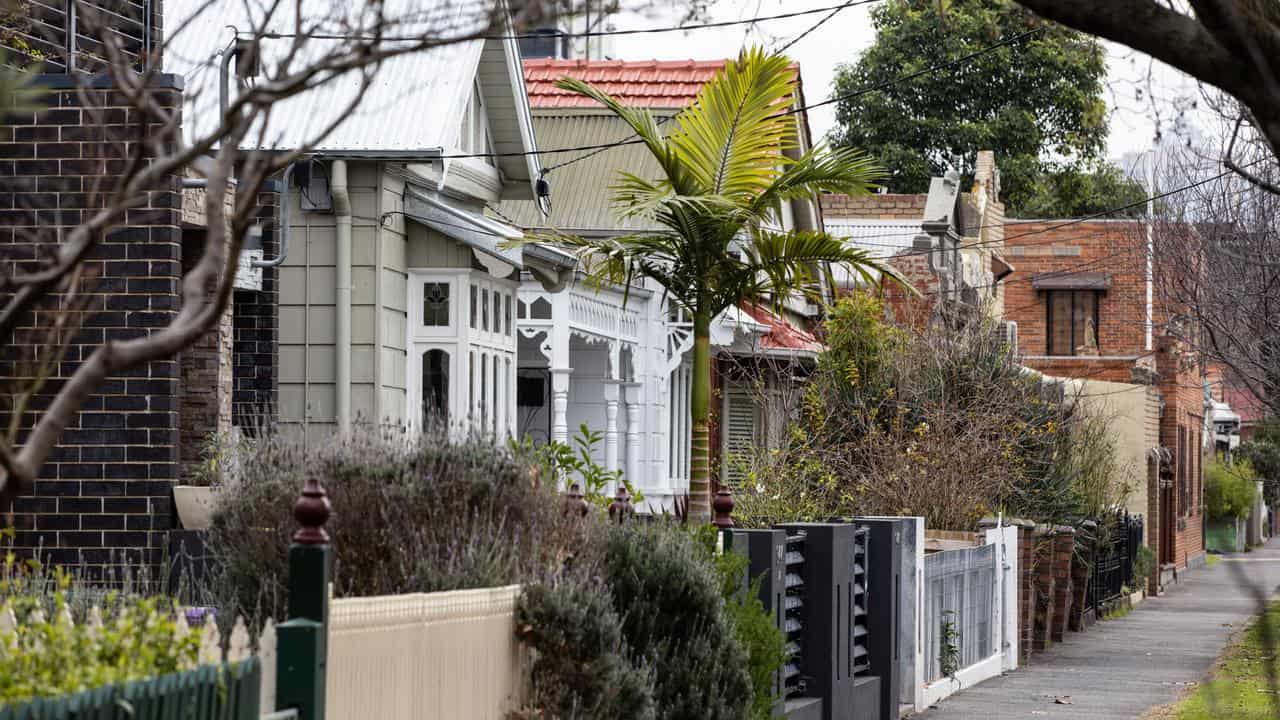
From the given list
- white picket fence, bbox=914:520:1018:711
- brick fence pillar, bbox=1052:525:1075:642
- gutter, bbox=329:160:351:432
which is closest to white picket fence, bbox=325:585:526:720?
white picket fence, bbox=914:520:1018:711

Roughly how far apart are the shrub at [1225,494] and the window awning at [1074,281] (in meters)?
12.0

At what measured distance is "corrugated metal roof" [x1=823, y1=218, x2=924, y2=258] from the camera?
32.7m

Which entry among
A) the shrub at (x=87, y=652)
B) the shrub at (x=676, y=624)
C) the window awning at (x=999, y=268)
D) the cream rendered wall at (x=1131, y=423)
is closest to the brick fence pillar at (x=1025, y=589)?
the shrub at (x=676, y=624)

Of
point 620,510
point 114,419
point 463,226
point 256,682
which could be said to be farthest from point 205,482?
point 256,682

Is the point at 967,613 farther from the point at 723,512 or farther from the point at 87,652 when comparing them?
the point at 87,652

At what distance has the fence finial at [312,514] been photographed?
575 cm

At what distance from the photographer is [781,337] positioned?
2534 centimetres

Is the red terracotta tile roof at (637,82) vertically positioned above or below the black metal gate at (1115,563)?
above

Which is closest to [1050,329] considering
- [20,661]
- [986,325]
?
[986,325]

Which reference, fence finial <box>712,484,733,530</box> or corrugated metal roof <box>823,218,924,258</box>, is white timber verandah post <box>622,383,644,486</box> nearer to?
fence finial <box>712,484,733,530</box>

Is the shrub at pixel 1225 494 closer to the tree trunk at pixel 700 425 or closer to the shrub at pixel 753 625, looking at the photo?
the tree trunk at pixel 700 425

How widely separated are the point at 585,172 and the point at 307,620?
17740mm

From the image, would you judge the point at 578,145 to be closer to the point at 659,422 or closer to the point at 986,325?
the point at 659,422

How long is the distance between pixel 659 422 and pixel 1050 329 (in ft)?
86.8
